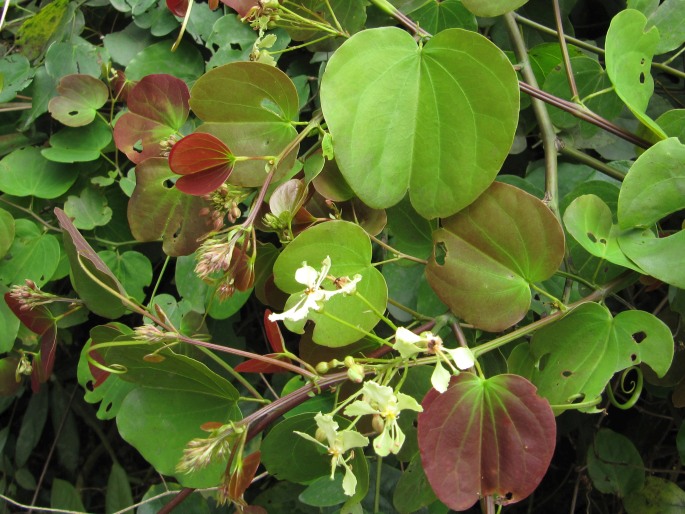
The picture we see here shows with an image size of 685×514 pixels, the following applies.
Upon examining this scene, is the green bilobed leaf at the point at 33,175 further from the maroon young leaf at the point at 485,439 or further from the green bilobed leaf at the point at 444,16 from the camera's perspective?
the maroon young leaf at the point at 485,439

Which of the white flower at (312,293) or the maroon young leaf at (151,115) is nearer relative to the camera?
the white flower at (312,293)

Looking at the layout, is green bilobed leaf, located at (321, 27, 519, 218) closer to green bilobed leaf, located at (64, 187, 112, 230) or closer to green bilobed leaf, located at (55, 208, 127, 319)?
green bilobed leaf, located at (55, 208, 127, 319)

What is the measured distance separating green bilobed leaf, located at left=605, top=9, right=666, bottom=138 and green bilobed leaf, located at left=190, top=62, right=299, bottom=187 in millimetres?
341

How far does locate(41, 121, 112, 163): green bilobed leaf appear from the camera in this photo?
918mm

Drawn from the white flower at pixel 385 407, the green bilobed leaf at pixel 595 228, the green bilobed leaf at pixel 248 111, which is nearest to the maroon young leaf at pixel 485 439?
the white flower at pixel 385 407

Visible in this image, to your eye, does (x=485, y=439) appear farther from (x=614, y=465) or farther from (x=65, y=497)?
(x=65, y=497)

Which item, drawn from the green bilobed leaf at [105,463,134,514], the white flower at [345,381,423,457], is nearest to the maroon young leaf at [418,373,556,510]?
the white flower at [345,381,423,457]

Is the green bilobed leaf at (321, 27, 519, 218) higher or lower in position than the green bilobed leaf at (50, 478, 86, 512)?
higher

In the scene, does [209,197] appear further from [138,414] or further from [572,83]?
[572,83]

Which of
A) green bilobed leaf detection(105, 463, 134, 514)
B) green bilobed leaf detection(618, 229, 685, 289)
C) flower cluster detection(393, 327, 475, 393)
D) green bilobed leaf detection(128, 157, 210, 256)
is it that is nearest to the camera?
Answer: flower cluster detection(393, 327, 475, 393)

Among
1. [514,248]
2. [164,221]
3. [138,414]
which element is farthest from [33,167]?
[514,248]

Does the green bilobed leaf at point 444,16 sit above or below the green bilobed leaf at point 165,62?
above

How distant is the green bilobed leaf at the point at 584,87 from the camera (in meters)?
0.80

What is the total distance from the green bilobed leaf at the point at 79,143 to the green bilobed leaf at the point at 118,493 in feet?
1.81
